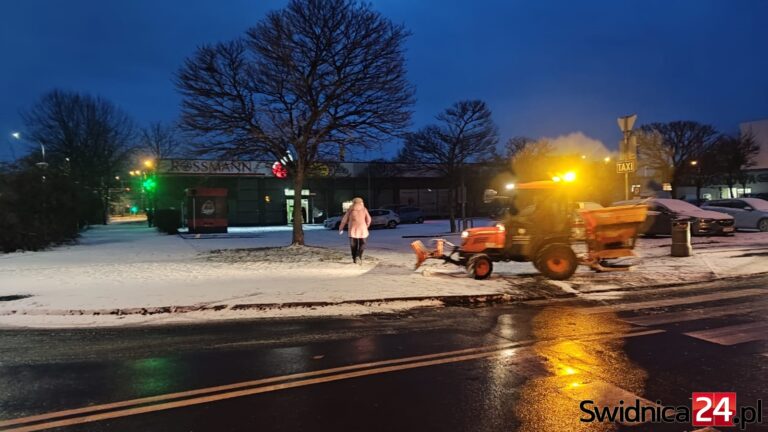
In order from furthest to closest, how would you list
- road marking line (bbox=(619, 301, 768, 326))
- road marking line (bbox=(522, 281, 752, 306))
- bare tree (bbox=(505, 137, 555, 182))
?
bare tree (bbox=(505, 137, 555, 182))
road marking line (bbox=(522, 281, 752, 306))
road marking line (bbox=(619, 301, 768, 326))

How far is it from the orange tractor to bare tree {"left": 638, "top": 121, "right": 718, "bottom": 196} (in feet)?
153

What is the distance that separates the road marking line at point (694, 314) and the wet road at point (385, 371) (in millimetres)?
28

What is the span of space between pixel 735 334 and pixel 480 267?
546 centimetres

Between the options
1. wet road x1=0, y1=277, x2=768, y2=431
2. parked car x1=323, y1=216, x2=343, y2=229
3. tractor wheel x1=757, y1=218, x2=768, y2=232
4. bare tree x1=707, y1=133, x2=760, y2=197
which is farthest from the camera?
bare tree x1=707, y1=133, x2=760, y2=197

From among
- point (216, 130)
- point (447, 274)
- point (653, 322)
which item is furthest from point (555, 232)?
point (216, 130)

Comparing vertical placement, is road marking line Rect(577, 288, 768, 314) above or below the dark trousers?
below

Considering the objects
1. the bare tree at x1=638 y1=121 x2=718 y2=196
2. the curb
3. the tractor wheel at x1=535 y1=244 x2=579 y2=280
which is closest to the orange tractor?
the tractor wheel at x1=535 y1=244 x2=579 y2=280

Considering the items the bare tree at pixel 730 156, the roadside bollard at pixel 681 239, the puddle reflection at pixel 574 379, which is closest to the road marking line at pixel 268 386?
the puddle reflection at pixel 574 379

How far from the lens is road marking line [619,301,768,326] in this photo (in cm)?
771

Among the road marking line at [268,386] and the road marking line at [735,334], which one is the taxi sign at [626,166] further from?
the road marking line at [268,386]

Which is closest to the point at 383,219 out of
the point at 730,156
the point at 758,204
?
the point at 758,204

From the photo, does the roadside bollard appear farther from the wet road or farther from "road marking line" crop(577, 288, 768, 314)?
the wet road

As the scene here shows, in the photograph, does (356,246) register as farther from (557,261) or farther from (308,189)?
(308,189)

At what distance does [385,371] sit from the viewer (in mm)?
5469
